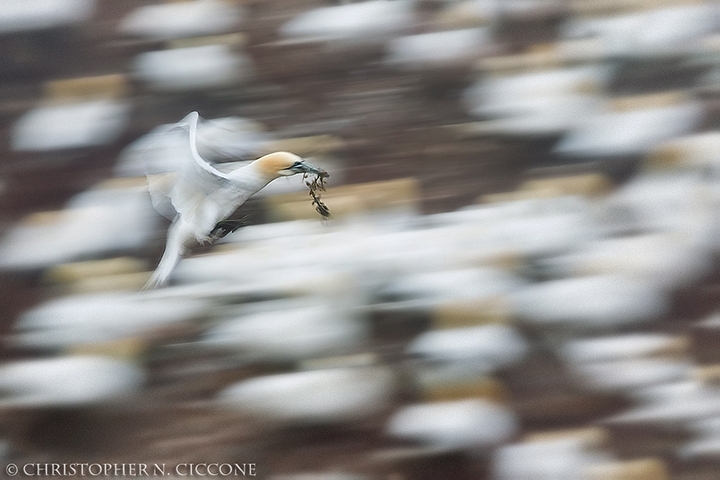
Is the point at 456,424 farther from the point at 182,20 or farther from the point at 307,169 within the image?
the point at 182,20

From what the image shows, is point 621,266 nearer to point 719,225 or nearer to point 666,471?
point 719,225

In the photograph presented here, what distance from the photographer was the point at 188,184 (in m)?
0.83

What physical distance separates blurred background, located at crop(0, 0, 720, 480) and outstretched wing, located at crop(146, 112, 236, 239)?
3 centimetres

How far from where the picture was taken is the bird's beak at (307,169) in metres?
0.89

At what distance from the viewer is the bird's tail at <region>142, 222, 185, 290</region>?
89 cm

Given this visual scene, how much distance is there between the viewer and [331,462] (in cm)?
92

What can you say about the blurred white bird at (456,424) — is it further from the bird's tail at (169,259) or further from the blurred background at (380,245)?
the bird's tail at (169,259)

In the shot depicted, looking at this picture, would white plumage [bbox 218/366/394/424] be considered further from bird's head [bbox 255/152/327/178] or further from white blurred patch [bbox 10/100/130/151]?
white blurred patch [bbox 10/100/130/151]

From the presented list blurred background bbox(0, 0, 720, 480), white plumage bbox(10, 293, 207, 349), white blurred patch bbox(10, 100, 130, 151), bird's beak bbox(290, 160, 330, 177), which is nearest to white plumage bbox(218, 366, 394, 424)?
blurred background bbox(0, 0, 720, 480)

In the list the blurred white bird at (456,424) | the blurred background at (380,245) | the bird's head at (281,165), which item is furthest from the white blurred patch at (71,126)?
the blurred white bird at (456,424)

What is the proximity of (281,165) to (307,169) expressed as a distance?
2.3 inches

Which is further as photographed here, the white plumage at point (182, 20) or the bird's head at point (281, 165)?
the white plumage at point (182, 20)

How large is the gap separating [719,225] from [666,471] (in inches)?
12.4

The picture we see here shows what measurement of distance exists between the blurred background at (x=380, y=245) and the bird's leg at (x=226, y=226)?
13 mm
